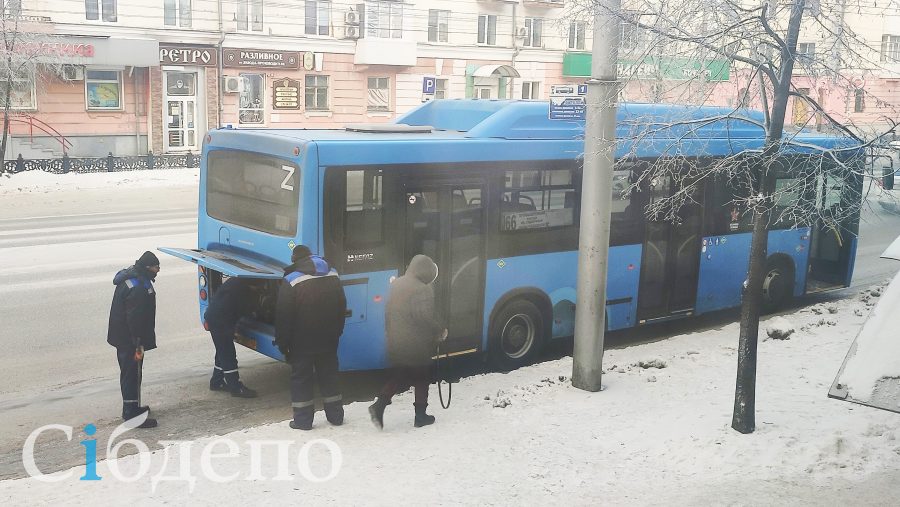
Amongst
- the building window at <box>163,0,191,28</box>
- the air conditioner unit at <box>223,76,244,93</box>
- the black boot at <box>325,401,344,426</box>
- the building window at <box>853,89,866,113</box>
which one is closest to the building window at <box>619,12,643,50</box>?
the building window at <box>853,89,866,113</box>

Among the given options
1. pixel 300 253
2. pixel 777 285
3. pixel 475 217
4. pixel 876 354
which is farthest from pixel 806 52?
pixel 777 285

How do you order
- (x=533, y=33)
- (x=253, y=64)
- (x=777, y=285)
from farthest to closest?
(x=533, y=33) → (x=253, y=64) → (x=777, y=285)

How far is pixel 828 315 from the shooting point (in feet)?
41.4

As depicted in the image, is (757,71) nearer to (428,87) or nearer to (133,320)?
(133,320)

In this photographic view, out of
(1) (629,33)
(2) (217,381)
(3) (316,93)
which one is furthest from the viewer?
(3) (316,93)

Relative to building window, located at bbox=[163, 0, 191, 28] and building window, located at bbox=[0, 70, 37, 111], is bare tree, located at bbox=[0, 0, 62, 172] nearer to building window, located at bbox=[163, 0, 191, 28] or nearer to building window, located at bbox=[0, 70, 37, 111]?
building window, located at bbox=[0, 70, 37, 111]

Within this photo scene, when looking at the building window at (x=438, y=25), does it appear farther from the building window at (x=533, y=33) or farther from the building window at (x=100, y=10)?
the building window at (x=100, y=10)

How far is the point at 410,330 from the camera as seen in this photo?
7.69m

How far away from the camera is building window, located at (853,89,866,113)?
7.95 m

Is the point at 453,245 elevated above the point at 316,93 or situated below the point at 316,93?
below

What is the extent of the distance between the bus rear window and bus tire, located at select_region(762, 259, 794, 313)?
295 inches

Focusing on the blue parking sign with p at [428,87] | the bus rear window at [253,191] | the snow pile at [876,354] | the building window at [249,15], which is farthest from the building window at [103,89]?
the snow pile at [876,354]

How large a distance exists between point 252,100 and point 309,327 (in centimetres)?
3226

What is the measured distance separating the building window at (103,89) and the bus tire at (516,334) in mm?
27960
